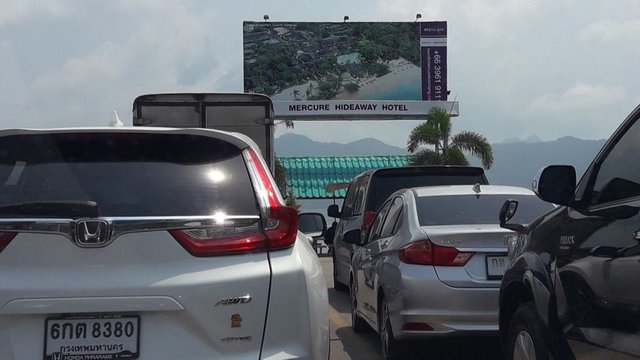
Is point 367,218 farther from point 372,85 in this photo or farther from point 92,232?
point 372,85

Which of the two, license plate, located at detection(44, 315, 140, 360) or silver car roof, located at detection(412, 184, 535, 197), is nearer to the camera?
license plate, located at detection(44, 315, 140, 360)

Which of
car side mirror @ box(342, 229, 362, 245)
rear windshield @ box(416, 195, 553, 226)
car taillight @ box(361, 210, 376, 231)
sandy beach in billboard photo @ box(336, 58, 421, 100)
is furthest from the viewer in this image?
sandy beach in billboard photo @ box(336, 58, 421, 100)

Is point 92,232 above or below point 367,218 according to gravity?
above

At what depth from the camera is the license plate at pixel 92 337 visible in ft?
12.8

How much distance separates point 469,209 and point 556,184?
3.39 meters

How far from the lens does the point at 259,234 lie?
4199mm

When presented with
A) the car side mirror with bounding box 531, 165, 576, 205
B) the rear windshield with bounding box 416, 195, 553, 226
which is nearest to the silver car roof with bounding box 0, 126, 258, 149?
the car side mirror with bounding box 531, 165, 576, 205

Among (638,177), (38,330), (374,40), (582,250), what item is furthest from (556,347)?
(374,40)

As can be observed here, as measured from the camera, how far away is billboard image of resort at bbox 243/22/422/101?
47656 millimetres

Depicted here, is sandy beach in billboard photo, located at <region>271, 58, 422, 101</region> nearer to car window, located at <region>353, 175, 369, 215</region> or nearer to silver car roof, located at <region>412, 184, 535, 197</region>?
car window, located at <region>353, 175, 369, 215</region>

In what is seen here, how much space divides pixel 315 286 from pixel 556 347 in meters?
1.26

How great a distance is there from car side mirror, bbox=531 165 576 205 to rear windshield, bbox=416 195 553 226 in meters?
2.92

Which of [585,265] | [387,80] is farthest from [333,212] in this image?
[387,80]

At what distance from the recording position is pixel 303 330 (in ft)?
13.8
